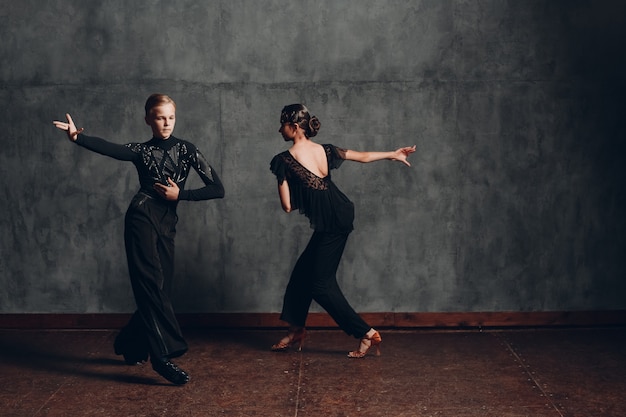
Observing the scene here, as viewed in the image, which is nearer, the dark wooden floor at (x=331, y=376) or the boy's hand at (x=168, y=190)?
the dark wooden floor at (x=331, y=376)

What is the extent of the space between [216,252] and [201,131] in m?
0.84

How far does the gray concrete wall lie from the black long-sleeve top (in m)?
0.92

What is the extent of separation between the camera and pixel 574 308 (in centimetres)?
613

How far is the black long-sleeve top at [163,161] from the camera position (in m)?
5.00

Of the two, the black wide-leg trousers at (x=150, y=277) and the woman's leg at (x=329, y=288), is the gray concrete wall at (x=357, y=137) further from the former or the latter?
the black wide-leg trousers at (x=150, y=277)

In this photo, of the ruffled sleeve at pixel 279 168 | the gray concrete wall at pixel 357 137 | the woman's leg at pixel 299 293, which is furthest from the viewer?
the gray concrete wall at pixel 357 137

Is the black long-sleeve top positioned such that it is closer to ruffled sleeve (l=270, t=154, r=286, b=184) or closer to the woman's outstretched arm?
ruffled sleeve (l=270, t=154, r=286, b=184)

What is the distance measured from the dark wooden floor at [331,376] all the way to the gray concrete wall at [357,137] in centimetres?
37

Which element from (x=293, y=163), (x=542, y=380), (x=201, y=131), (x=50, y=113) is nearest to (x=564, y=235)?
(x=542, y=380)

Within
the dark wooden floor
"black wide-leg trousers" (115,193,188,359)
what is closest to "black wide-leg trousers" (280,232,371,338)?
the dark wooden floor

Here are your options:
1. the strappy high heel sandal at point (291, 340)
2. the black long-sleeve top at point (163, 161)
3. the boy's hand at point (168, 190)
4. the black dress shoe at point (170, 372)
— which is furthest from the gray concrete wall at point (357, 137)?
the black dress shoe at point (170, 372)

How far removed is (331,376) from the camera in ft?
16.9

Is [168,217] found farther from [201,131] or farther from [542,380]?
[542,380]

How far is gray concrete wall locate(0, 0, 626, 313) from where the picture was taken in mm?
5918
